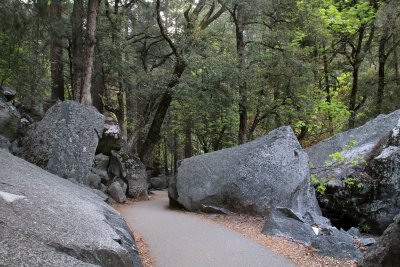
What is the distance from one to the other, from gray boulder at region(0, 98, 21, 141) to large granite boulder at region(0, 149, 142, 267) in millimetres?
5128

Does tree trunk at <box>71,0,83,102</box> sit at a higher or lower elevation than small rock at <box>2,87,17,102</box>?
higher

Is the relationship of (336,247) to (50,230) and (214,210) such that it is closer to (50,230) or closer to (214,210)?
(214,210)

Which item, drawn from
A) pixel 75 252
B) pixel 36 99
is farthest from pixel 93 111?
pixel 75 252

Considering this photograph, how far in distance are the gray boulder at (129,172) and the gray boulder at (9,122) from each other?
426cm

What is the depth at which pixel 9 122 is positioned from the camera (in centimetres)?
1080

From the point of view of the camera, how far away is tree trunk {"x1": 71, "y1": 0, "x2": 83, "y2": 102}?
1394 cm

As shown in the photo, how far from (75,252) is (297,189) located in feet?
25.4

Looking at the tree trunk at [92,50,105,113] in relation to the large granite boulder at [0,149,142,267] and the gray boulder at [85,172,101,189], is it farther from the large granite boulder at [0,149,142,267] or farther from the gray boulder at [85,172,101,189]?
the large granite boulder at [0,149,142,267]

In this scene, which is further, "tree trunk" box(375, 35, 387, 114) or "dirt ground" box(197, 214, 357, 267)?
"tree trunk" box(375, 35, 387, 114)

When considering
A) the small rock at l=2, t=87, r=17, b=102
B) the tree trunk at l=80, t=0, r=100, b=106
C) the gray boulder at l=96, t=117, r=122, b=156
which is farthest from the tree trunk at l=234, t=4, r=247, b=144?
the small rock at l=2, t=87, r=17, b=102

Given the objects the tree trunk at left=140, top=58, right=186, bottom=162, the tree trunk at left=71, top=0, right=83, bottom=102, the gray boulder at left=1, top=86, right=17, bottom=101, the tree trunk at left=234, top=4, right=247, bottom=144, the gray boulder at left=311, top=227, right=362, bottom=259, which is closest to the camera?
the gray boulder at left=311, top=227, right=362, bottom=259

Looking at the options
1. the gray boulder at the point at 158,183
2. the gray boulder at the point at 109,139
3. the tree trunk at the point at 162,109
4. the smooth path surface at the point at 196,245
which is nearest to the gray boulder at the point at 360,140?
the smooth path surface at the point at 196,245

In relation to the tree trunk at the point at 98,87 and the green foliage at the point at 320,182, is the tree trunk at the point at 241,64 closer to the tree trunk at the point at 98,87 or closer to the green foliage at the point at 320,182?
the green foliage at the point at 320,182

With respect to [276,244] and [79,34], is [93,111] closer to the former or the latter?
[79,34]
